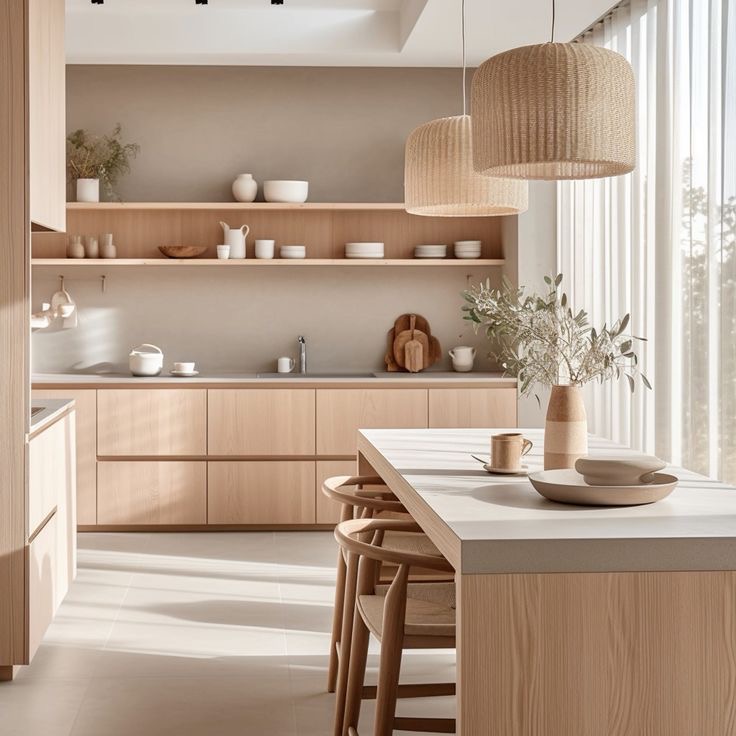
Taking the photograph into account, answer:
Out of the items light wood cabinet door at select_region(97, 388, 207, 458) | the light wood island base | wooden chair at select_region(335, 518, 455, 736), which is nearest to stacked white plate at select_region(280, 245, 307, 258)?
light wood cabinet door at select_region(97, 388, 207, 458)

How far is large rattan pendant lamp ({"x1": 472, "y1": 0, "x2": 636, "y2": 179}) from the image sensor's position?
2447 mm

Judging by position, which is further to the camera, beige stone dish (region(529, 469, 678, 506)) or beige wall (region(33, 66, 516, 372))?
beige wall (region(33, 66, 516, 372))

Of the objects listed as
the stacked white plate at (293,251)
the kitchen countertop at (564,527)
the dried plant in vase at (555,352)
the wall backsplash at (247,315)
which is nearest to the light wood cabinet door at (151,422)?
the wall backsplash at (247,315)

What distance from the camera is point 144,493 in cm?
587

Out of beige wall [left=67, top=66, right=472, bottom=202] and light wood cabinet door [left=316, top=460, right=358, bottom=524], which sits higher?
beige wall [left=67, top=66, right=472, bottom=202]

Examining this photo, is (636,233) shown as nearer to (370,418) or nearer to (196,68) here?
(370,418)

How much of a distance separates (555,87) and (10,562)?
2284mm

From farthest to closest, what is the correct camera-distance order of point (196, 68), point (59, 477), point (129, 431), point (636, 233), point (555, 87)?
point (196, 68) → point (129, 431) → point (636, 233) → point (59, 477) → point (555, 87)

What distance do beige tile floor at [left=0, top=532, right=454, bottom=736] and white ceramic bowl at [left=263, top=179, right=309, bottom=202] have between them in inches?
81.2

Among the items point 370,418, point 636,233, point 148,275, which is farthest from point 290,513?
point 636,233

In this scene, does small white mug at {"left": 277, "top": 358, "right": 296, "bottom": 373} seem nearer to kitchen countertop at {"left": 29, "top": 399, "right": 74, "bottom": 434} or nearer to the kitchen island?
kitchen countertop at {"left": 29, "top": 399, "right": 74, "bottom": 434}

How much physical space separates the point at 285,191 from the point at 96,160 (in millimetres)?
1150

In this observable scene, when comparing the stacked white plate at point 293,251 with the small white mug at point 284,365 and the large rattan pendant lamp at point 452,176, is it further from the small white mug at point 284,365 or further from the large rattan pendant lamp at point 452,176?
the large rattan pendant lamp at point 452,176

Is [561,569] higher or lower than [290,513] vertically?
higher
